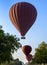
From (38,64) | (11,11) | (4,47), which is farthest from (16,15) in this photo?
(38,64)

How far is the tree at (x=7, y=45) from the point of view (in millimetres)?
62375

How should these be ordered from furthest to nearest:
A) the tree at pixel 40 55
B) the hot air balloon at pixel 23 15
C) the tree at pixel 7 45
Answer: the tree at pixel 40 55, the tree at pixel 7 45, the hot air balloon at pixel 23 15

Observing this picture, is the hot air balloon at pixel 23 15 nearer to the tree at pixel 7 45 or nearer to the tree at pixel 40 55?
the tree at pixel 7 45

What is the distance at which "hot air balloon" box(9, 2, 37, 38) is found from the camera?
41719mm

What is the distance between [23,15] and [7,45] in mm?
21001

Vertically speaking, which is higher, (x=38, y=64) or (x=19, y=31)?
(x=19, y=31)

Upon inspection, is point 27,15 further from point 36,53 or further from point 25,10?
point 36,53

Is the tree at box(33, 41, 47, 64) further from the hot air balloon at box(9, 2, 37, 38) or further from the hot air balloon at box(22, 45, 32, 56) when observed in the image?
the hot air balloon at box(9, 2, 37, 38)

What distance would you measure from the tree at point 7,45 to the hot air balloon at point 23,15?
1989cm

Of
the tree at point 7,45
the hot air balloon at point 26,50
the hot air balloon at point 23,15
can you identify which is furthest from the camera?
the tree at point 7,45

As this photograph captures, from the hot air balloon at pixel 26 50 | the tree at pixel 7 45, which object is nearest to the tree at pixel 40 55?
the tree at pixel 7 45

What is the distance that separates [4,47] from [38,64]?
33.0 m

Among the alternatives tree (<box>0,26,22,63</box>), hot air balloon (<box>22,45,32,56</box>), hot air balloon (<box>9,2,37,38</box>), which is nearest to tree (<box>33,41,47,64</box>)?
tree (<box>0,26,22,63</box>)

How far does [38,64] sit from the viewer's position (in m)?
94.2
